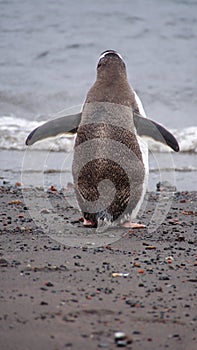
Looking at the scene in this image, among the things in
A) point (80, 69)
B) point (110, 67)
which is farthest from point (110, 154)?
point (80, 69)

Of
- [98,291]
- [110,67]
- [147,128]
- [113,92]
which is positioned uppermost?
[110,67]

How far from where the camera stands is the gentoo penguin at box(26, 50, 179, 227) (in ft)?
15.4

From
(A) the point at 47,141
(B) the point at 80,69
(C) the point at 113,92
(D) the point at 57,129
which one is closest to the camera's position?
(C) the point at 113,92

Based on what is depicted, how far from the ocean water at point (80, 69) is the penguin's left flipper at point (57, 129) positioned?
232cm

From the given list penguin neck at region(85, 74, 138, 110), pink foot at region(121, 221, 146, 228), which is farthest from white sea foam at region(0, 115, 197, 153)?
pink foot at region(121, 221, 146, 228)

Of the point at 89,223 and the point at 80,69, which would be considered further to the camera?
the point at 80,69

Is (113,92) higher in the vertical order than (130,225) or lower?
higher

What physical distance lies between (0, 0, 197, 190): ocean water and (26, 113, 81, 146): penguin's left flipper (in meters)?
2.32

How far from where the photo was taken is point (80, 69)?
17734 millimetres

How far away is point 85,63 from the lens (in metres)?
18.2

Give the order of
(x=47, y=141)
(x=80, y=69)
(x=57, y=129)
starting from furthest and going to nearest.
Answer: (x=80, y=69) → (x=47, y=141) → (x=57, y=129)

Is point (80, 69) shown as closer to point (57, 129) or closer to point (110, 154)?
point (57, 129)

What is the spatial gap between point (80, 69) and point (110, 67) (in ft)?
41.7

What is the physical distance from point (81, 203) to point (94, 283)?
5.13 feet
